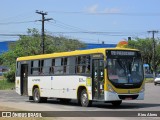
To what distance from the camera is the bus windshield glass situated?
2056 centimetres

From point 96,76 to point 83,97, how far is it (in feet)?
4.96

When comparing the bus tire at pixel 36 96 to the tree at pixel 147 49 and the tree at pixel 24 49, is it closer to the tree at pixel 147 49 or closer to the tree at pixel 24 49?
the tree at pixel 24 49

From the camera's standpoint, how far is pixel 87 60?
21.8 meters

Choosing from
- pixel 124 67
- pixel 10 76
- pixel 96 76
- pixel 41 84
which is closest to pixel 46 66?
pixel 41 84

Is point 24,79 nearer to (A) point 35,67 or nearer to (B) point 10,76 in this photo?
(A) point 35,67

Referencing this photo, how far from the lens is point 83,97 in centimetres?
2189

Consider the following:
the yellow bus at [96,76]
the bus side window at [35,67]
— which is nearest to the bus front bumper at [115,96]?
the yellow bus at [96,76]

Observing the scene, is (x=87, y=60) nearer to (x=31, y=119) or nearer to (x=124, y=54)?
(x=124, y=54)

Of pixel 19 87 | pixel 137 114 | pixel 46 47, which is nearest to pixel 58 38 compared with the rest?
pixel 46 47

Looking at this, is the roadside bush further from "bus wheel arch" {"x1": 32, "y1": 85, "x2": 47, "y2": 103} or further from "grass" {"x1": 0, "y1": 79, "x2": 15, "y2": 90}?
"bus wheel arch" {"x1": 32, "y1": 85, "x2": 47, "y2": 103}

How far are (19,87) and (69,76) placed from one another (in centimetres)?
656

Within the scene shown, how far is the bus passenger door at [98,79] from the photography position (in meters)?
20.6

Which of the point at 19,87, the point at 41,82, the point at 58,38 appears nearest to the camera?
the point at 41,82

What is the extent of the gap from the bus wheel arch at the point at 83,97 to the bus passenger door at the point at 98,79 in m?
0.62
